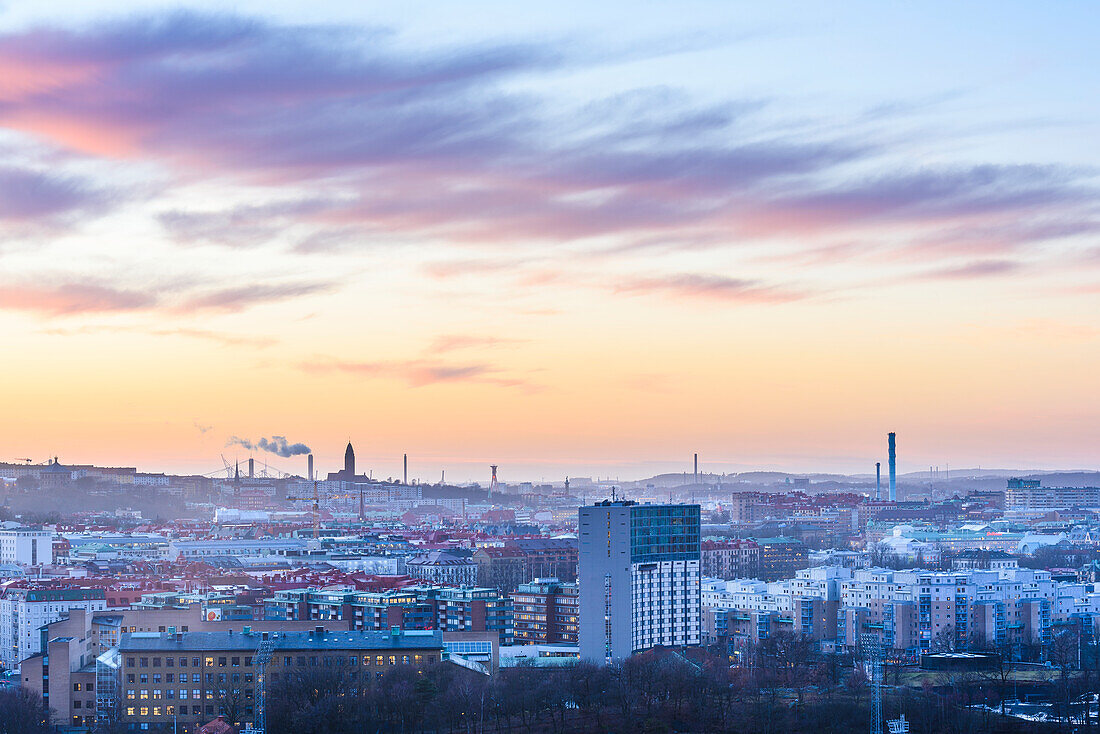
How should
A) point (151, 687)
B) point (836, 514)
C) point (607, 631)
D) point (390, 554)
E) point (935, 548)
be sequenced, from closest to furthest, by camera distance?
1. point (151, 687)
2. point (607, 631)
3. point (390, 554)
4. point (935, 548)
5. point (836, 514)

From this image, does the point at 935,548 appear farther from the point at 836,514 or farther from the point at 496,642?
the point at 496,642

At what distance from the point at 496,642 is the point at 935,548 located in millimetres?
60683

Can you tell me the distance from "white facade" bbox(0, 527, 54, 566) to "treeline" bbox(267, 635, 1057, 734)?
170ft

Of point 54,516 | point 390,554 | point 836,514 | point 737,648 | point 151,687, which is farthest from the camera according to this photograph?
point 836,514

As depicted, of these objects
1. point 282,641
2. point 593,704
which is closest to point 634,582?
point 593,704

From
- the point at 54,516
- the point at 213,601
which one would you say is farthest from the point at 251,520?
the point at 213,601

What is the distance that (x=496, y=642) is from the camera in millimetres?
40719

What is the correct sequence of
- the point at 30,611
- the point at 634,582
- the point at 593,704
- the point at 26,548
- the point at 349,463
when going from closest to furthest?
the point at 593,704 → the point at 634,582 → the point at 30,611 → the point at 26,548 → the point at 349,463

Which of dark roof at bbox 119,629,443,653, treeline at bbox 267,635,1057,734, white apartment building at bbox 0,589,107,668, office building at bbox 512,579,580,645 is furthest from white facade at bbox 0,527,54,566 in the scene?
treeline at bbox 267,635,1057,734

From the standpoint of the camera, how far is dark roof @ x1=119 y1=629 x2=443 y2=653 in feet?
121

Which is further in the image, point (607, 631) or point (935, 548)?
point (935, 548)

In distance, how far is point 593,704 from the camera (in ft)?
115

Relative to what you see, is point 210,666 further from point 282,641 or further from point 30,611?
point 30,611

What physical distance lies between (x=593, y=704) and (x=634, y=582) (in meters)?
9.18
